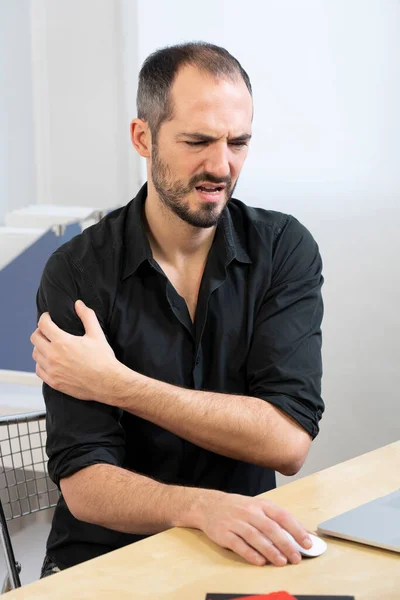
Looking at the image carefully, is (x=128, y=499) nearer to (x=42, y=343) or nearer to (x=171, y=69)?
(x=42, y=343)

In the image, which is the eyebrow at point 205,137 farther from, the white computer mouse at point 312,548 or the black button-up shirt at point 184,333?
the white computer mouse at point 312,548

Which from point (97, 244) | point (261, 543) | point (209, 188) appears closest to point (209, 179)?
point (209, 188)

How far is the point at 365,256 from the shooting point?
8.96ft

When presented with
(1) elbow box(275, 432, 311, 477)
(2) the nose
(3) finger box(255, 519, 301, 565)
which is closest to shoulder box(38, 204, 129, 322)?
(2) the nose

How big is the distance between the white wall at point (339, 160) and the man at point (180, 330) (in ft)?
3.08

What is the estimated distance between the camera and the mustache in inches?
63.0

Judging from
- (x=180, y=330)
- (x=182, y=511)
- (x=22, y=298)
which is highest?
(x=180, y=330)

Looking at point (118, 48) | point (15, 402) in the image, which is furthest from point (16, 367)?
point (118, 48)

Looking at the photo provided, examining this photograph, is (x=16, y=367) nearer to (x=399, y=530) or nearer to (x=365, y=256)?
(x=365, y=256)

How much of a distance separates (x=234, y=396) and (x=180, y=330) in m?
0.18

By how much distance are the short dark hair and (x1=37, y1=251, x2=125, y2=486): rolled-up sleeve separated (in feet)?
1.06

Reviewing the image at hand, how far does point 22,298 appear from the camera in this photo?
321cm

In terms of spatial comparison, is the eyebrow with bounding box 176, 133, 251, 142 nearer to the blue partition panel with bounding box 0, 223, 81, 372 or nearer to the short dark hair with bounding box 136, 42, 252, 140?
the short dark hair with bounding box 136, 42, 252, 140

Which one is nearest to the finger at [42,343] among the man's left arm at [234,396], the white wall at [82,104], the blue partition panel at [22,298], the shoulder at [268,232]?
the man's left arm at [234,396]
